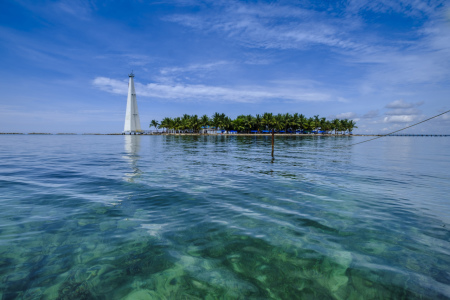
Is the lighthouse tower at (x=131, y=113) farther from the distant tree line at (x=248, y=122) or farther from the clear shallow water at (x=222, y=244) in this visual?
the clear shallow water at (x=222, y=244)

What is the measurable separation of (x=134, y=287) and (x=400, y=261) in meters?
5.91

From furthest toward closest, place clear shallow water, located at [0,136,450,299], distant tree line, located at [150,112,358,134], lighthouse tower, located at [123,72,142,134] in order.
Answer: lighthouse tower, located at [123,72,142,134], distant tree line, located at [150,112,358,134], clear shallow water, located at [0,136,450,299]

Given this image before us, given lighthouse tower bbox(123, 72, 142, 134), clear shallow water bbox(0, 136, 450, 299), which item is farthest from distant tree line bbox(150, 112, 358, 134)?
clear shallow water bbox(0, 136, 450, 299)

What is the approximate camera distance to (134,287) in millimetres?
4168

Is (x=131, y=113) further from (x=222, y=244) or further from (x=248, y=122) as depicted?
(x=222, y=244)

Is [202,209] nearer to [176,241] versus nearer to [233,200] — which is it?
[233,200]

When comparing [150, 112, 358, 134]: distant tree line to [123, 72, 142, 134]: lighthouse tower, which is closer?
[150, 112, 358, 134]: distant tree line

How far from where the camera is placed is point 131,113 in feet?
595

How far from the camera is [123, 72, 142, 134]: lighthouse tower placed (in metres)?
178

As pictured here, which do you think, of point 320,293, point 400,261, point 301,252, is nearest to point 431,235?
point 400,261

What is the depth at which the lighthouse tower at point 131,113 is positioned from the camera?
178000 millimetres

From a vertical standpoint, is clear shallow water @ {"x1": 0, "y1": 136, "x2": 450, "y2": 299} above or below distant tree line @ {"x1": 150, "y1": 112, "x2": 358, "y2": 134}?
below

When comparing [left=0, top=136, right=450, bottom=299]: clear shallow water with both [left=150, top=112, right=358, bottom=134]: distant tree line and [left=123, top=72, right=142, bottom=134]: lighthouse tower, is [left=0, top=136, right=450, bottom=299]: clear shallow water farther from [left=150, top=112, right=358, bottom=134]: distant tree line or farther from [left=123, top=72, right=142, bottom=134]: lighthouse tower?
[left=123, top=72, right=142, bottom=134]: lighthouse tower

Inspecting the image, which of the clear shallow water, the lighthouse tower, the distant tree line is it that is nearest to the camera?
the clear shallow water
